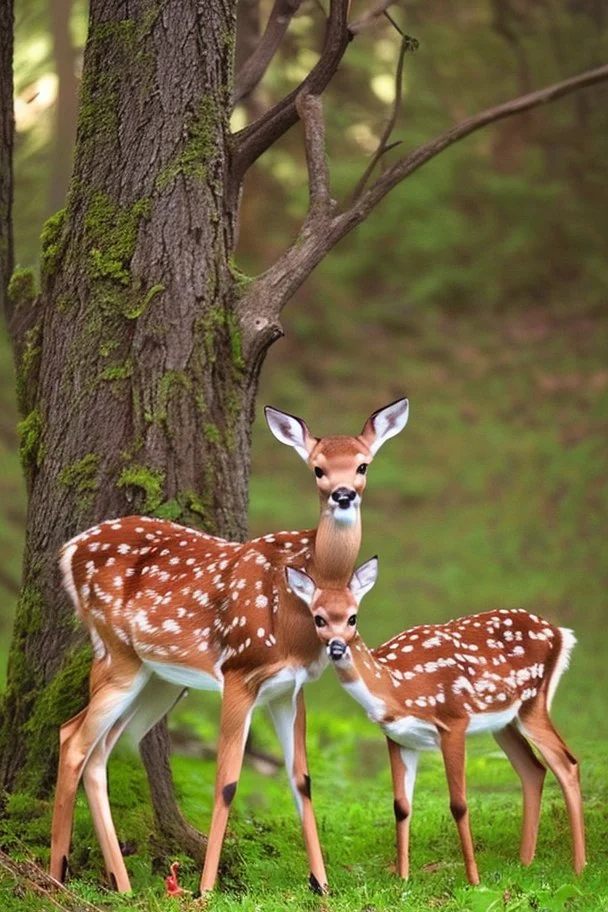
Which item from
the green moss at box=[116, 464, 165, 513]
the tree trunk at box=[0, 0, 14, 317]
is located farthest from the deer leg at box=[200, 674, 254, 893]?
the tree trunk at box=[0, 0, 14, 317]

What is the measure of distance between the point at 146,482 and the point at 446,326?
12941 mm

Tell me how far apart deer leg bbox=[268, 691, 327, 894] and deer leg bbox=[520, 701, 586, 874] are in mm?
1053

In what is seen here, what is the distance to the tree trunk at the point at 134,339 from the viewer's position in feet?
21.4

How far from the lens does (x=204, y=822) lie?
275 inches

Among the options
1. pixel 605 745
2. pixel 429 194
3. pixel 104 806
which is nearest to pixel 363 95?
pixel 429 194

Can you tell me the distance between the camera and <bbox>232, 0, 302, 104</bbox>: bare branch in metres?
7.64

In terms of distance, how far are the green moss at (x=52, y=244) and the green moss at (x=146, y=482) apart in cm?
101

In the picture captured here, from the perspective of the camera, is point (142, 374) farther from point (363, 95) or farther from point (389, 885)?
point (363, 95)

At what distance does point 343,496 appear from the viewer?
5.35 metres

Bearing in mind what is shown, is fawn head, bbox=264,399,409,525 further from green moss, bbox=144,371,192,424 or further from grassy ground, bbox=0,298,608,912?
grassy ground, bbox=0,298,608,912

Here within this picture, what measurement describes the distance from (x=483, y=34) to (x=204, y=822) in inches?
538

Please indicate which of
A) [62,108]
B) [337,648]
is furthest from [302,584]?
[62,108]

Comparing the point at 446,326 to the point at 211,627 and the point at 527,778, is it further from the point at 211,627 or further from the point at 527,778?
the point at 211,627

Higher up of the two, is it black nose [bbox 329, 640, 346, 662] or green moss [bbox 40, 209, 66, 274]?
green moss [bbox 40, 209, 66, 274]
